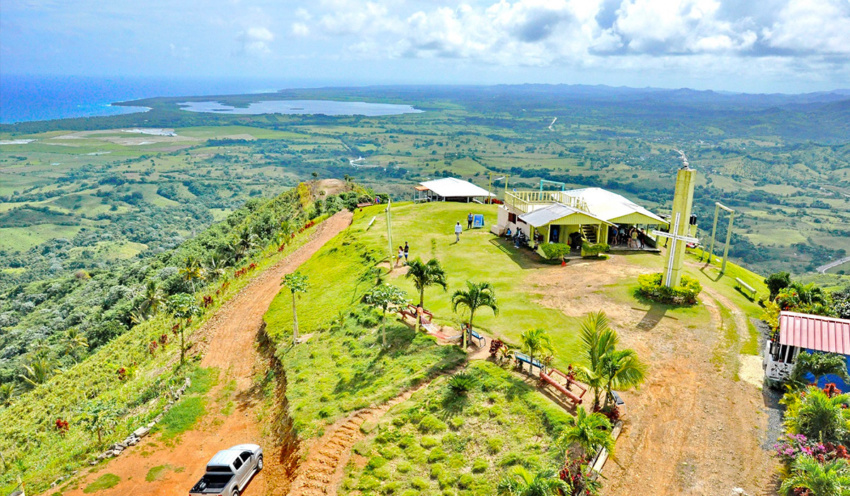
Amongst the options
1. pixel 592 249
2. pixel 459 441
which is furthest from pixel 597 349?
pixel 592 249

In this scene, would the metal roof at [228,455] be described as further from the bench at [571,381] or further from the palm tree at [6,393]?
the palm tree at [6,393]

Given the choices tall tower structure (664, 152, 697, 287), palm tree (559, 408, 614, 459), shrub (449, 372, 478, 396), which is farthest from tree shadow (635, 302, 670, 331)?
palm tree (559, 408, 614, 459)

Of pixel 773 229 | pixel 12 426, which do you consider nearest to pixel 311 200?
pixel 12 426

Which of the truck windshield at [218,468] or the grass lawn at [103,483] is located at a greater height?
the truck windshield at [218,468]

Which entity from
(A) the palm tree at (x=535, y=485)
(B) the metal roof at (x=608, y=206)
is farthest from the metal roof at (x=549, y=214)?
Answer: (A) the palm tree at (x=535, y=485)

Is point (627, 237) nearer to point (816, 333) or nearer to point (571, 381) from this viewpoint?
point (816, 333)

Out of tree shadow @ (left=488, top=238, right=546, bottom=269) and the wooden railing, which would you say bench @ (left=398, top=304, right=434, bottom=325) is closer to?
tree shadow @ (left=488, top=238, right=546, bottom=269)

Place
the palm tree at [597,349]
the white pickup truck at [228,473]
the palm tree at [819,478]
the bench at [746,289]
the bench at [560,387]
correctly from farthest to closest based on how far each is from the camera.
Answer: the bench at [746,289], the bench at [560,387], the white pickup truck at [228,473], the palm tree at [597,349], the palm tree at [819,478]
